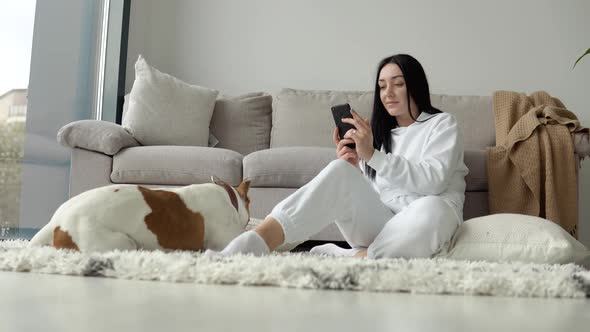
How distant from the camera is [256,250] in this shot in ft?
6.04

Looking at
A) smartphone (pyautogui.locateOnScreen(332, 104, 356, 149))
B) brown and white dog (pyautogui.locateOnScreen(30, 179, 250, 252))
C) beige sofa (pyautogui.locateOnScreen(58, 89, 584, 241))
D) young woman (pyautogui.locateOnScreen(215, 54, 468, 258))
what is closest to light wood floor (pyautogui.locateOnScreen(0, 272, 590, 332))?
brown and white dog (pyautogui.locateOnScreen(30, 179, 250, 252))

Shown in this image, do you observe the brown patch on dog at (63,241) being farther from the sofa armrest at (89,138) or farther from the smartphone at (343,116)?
the sofa armrest at (89,138)

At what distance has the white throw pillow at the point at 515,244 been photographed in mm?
2273

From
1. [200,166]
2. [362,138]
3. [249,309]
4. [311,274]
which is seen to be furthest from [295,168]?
[249,309]

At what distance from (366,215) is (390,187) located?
22cm

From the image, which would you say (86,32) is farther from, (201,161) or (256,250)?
(256,250)

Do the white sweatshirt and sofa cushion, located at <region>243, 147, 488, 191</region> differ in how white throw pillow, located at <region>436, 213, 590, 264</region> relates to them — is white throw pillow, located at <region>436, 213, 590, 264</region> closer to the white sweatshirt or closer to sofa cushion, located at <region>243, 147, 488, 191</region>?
the white sweatshirt

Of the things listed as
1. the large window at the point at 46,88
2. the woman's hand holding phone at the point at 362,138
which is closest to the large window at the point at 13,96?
the large window at the point at 46,88

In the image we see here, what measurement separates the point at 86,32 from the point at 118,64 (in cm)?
34

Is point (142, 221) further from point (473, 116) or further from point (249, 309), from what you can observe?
point (473, 116)

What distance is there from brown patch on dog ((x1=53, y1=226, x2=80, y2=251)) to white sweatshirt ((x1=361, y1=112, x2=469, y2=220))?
967 millimetres

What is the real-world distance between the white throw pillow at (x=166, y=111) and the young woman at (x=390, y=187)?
1.76 meters

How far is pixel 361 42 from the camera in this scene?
5020 millimetres

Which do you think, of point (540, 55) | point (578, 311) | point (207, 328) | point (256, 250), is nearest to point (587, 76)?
point (540, 55)
